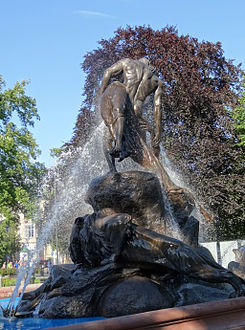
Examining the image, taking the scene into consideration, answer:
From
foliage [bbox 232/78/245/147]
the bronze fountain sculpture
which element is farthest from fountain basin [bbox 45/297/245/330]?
foliage [bbox 232/78/245/147]

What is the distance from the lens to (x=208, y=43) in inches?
861

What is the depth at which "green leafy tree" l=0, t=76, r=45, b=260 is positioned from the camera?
2377cm

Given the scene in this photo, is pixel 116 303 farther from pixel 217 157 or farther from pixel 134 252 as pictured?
pixel 217 157

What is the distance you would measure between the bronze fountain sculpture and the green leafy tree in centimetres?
1653

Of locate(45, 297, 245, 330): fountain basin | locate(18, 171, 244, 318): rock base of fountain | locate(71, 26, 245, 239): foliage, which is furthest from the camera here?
locate(71, 26, 245, 239): foliage

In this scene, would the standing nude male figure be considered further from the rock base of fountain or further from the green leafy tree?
the green leafy tree

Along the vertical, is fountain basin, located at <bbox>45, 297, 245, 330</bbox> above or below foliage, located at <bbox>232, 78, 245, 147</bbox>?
below

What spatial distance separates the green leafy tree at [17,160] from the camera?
78.0 ft

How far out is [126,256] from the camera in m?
6.39

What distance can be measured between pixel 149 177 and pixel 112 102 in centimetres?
165

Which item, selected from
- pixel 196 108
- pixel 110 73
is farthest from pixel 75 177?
pixel 110 73

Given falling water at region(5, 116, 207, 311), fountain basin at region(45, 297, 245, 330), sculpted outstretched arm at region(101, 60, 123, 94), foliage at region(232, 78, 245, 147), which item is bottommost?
fountain basin at region(45, 297, 245, 330)

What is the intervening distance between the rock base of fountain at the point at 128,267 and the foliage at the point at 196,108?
1096 cm

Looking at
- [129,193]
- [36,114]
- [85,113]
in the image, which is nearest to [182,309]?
[129,193]
